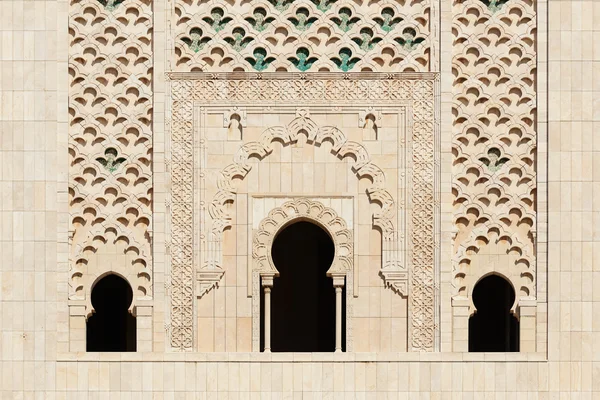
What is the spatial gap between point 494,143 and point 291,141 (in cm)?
186

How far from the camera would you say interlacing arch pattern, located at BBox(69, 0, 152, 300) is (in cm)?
1330

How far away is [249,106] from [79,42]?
1.69 metres

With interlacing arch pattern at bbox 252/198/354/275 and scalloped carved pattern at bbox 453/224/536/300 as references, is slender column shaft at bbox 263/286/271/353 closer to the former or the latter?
interlacing arch pattern at bbox 252/198/354/275

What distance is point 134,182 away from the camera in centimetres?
1333

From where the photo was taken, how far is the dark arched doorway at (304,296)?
1656 centimetres

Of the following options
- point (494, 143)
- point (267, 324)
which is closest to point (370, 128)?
point (494, 143)

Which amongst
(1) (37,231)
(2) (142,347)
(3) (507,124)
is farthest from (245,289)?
(3) (507,124)

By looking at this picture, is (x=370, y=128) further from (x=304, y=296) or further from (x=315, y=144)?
(x=304, y=296)

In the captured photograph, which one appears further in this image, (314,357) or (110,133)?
(110,133)

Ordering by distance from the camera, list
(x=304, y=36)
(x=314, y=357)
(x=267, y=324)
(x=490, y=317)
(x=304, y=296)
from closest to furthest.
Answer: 1. (x=314, y=357)
2. (x=267, y=324)
3. (x=304, y=36)
4. (x=304, y=296)
5. (x=490, y=317)

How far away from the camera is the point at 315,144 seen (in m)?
13.3

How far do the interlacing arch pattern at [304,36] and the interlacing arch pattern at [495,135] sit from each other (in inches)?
18.1

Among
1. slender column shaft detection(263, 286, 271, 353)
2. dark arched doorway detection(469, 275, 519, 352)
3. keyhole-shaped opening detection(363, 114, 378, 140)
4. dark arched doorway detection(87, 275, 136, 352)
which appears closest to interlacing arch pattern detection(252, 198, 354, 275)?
slender column shaft detection(263, 286, 271, 353)

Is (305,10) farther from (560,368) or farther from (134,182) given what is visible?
(560,368)
